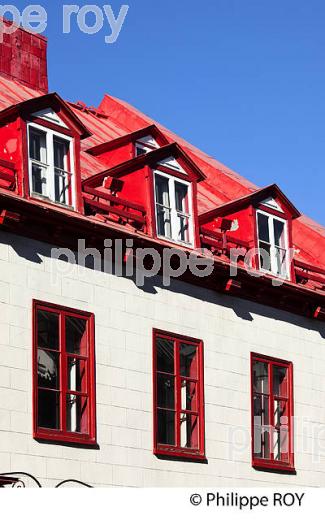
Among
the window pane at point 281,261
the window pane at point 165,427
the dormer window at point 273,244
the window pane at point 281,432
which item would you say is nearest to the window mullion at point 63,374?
the window pane at point 165,427

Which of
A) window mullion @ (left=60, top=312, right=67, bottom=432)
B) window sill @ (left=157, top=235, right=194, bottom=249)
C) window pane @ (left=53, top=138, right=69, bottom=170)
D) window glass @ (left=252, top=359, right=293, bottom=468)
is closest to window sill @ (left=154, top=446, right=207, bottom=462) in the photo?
window glass @ (left=252, top=359, right=293, bottom=468)

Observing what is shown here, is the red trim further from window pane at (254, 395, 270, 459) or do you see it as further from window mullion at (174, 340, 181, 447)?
window pane at (254, 395, 270, 459)

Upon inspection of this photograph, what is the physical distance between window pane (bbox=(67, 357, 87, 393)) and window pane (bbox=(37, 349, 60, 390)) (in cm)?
34

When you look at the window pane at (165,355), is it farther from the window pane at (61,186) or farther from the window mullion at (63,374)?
the window pane at (61,186)

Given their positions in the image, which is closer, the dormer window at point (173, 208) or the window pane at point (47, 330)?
the window pane at point (47, 330)

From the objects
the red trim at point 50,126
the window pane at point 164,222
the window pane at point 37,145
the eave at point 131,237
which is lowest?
the eave at point 131,237

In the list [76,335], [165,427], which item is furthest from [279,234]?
[76,335]

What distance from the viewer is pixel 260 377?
33.5 meters

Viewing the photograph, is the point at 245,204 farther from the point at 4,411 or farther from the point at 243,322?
the point at 4,411

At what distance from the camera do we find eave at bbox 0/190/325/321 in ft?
91.0

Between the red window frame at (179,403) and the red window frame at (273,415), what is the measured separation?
191 cm

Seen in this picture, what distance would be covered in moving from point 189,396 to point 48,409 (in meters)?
4.33

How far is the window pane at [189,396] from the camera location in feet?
102

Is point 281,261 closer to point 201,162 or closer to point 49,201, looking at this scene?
point 201,162
